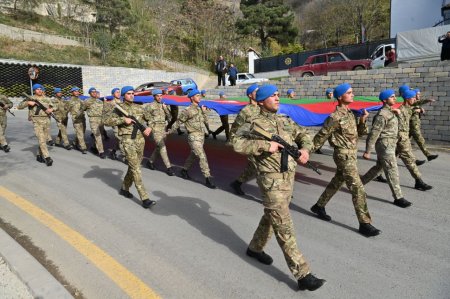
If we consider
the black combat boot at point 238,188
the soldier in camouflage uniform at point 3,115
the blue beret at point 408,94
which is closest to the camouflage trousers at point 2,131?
the soldier in camouflage uniform at point 3,115

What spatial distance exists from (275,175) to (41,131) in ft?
24.7

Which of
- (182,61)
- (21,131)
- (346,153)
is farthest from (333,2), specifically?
(346,153)

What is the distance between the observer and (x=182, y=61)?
43.8 metres

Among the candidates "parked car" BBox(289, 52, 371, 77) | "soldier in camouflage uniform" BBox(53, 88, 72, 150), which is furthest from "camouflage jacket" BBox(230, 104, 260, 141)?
"parked car" BBox(289, 52, 371, 77)

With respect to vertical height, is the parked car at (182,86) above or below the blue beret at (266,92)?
above

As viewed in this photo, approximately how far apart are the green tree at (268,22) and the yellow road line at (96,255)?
36.6 metres

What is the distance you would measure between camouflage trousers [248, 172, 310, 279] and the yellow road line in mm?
1263

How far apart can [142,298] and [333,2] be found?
44.5 meters

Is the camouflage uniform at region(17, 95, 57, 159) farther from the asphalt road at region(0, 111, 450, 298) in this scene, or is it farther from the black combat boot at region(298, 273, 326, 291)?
the black combat boot at region(298, 273, 326, 291)

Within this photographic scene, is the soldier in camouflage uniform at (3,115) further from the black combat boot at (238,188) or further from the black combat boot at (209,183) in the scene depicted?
the black combat boot at (238,188)

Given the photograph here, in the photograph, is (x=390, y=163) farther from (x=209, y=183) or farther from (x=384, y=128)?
(x=209, y=183)

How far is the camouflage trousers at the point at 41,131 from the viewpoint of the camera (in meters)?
8.70

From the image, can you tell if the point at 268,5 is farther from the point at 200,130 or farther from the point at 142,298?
the point at 142,298

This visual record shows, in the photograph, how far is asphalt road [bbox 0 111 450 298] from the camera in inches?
134
